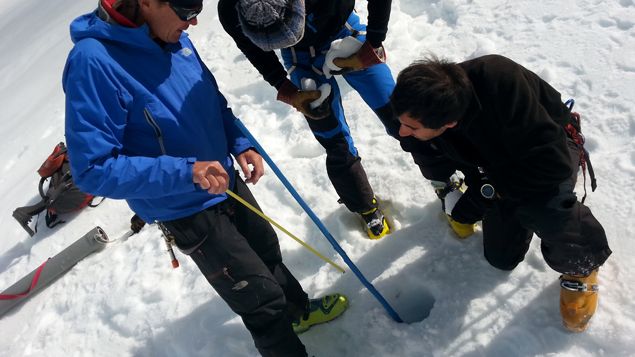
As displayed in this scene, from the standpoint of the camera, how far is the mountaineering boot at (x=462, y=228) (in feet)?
9.82

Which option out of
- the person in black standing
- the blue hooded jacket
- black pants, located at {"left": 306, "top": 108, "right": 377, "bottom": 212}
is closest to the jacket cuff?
black pants, located at {"left": 306, "top": 108, "right": 377, "bottom": 212}

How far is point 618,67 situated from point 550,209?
1926 mm

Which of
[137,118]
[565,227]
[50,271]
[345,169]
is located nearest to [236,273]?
[137,118]

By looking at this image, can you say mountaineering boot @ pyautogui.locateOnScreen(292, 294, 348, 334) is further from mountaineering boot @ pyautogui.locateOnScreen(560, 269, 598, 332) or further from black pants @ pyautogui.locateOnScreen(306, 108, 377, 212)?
mountaineering boot @ pyautogui.locateOnScreen(560, 269, 598, 332)

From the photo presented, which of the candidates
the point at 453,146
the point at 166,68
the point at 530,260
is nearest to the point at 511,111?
the point at 453,146

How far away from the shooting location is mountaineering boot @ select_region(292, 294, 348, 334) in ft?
10.0

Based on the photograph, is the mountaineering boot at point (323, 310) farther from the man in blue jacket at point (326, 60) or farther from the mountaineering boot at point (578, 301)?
the mountaineering boot at point (578, 301)

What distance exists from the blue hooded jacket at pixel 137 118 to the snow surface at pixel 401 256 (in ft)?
4.56

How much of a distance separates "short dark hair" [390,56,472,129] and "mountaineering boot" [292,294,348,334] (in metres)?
1.49

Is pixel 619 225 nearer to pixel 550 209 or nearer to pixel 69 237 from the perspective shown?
pixel 550 209

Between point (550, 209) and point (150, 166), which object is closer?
point (150, 166)

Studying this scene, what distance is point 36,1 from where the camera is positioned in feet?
47.5

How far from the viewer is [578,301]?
7.71 feet

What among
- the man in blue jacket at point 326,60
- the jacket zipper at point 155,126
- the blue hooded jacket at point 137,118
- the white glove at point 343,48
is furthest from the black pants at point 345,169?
the jacket zipper at point 155,126
